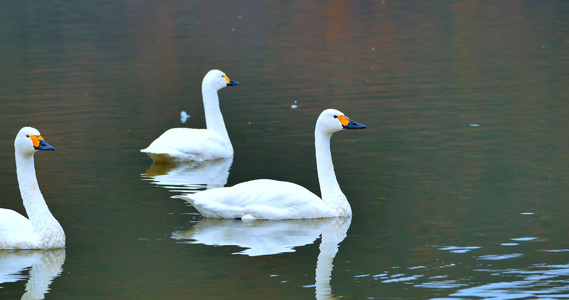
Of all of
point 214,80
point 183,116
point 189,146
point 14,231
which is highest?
point 214,80

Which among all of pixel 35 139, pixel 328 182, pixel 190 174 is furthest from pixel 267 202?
pixel 190 174

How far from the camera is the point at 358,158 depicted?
611 inches

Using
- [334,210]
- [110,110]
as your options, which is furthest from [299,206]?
[110,110]

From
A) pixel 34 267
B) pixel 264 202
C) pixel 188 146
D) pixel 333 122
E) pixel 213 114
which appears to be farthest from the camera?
pixel 213 114

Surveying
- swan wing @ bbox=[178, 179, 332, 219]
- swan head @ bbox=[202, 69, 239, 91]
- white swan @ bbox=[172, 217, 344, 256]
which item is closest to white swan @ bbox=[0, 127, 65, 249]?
white swan @ bbox=[172, 217, 344, 256]

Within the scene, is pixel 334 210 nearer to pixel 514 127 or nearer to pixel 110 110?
pixel 514 127

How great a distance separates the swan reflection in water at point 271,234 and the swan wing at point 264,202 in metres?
0.11

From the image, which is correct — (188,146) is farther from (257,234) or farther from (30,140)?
(30,140)

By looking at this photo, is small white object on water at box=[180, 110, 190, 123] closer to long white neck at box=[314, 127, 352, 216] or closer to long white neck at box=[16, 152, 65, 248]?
long white neck at box=[314, 127, 352, 216]

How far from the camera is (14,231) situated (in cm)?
1079

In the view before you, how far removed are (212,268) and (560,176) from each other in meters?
5.79

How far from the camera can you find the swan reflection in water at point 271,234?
1070 centimetres

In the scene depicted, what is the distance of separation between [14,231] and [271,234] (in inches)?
112

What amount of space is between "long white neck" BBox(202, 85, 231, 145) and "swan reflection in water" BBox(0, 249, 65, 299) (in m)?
6.57
